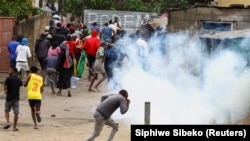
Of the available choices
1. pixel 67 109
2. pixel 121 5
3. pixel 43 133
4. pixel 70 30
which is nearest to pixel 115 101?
pixel 43 133

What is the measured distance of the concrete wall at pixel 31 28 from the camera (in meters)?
22.4

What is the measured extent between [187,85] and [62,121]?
298cm

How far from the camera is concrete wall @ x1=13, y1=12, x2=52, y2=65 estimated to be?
2242 centimetres

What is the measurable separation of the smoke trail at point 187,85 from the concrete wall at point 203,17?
263cm

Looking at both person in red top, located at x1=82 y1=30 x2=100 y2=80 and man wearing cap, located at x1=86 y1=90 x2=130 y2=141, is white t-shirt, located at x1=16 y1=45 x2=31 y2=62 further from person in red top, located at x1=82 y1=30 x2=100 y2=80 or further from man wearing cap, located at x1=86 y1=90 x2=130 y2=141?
man wearing cap, located at x1=86 y1=90 x2=130 y2=141

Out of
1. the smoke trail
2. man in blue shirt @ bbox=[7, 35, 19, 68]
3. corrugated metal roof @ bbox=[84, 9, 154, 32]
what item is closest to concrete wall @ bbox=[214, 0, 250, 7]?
corrugated metal roof @ bbox=[84, 9, 154, 32]

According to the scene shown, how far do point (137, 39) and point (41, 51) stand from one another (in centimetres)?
310

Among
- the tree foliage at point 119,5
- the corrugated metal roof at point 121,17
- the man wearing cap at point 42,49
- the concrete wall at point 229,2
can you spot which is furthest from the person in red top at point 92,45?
the tree foliage at point 119,5

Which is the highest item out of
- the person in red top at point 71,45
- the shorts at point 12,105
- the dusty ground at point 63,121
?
the person in red top at point 71,45

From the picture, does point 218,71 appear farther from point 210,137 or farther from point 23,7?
point 23,7

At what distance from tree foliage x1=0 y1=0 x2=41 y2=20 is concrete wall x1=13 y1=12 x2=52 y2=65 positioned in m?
0.31

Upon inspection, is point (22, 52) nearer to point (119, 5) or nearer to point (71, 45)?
point (71, 45)

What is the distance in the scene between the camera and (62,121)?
51.5 feet

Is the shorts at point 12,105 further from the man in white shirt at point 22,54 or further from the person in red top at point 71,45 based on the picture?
the person in red top at point 71,45
